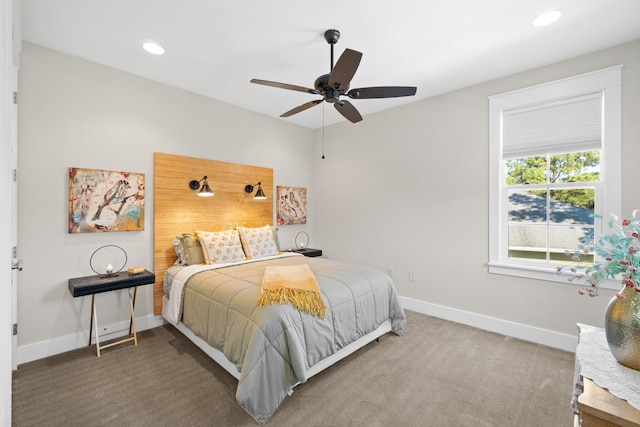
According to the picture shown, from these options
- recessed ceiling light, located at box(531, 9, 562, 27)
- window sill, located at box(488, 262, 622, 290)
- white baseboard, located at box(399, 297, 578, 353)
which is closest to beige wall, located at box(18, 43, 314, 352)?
white baseboard, located at box(399, 297, 578, 353)

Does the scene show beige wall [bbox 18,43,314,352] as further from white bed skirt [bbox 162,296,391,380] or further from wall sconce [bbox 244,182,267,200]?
white bed skirt [bbox 162,296,391,380]

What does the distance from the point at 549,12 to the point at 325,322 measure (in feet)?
9.70

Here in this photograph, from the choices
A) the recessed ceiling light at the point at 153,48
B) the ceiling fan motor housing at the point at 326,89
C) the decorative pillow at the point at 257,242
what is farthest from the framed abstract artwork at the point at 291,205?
the ceiling fan motor housing at the point at 326,89

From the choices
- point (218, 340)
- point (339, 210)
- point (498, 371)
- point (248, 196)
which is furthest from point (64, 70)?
point (498, 371)

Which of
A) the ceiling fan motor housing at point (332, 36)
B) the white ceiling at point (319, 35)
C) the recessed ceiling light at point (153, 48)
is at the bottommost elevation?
the ceiling fan motor housing at point (332, 36)

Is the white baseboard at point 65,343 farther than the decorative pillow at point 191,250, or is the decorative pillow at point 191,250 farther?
the decorative pillow at point 191,250

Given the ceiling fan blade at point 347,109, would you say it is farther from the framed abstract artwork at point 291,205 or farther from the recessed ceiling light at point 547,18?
the framed abstract artwork at point 291,205

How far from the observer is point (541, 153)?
2.99m

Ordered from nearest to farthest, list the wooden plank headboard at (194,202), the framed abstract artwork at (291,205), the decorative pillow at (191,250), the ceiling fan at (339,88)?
the ceiling fan at (339,88) → the decorative pillow at (191,250) → the wooden plank headboard at (194,202) → the framed abstract artwork at (291,205)

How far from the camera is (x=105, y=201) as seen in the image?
2.94 meters

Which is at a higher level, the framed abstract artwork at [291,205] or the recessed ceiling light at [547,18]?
the recessed ceiling light at [547,18]

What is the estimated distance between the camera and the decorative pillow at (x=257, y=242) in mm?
3659

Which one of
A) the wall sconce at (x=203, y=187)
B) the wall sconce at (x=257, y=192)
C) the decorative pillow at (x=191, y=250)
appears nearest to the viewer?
the decorative pillow at (x=191, y=250)

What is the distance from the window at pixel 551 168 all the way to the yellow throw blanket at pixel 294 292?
2203 millimetres
